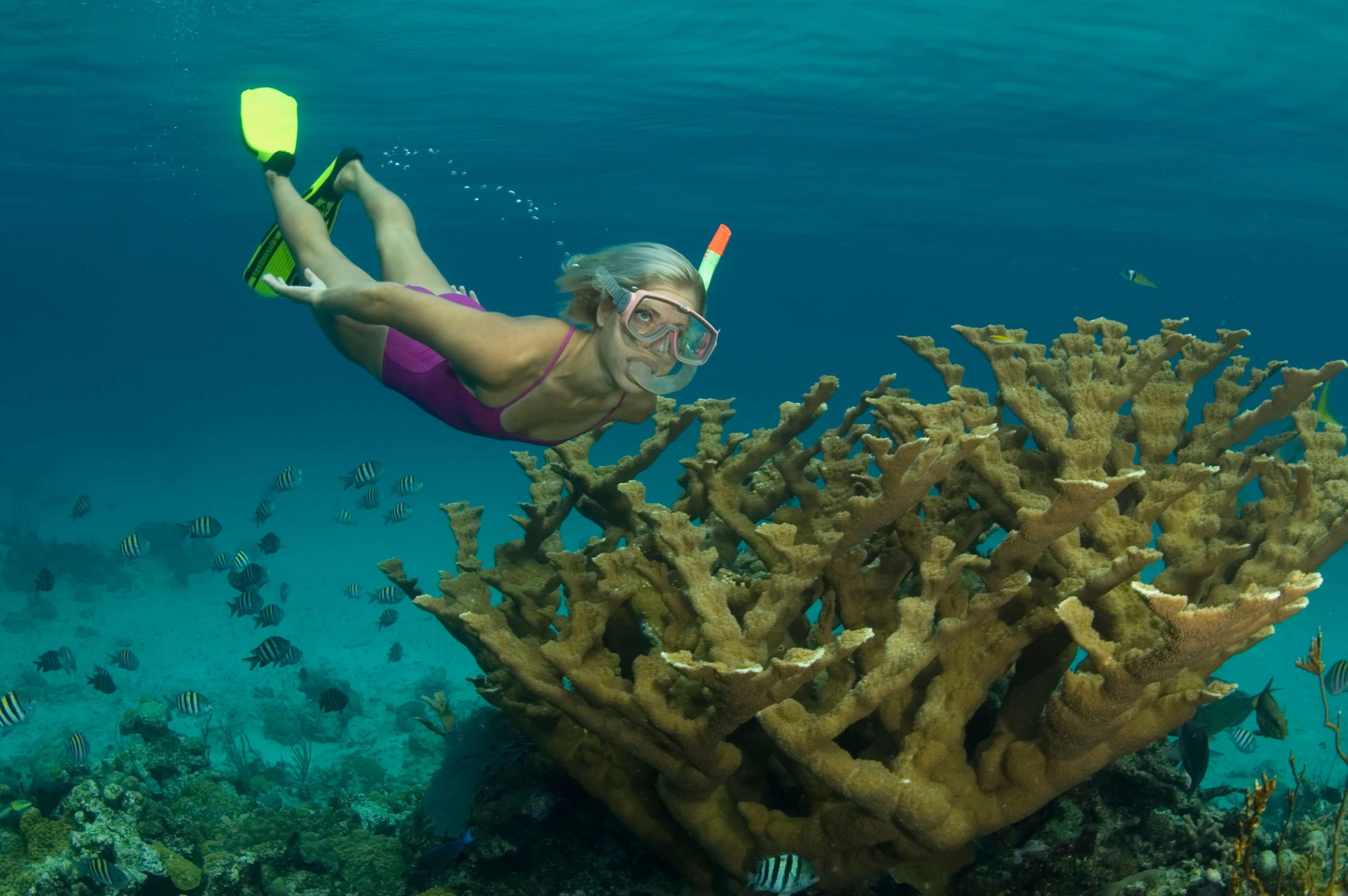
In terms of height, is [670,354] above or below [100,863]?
above

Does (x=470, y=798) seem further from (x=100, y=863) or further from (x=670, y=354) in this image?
(x=670, y=354)

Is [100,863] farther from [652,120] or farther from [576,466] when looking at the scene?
[652,120]

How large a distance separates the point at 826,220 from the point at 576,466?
37.3 metres

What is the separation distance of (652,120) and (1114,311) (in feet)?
240

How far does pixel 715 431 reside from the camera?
496 centimetres

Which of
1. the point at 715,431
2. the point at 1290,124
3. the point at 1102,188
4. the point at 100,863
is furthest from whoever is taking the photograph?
the point at 1102,188

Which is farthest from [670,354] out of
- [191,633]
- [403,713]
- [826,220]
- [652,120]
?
[826,220]

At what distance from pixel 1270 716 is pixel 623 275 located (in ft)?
18.8

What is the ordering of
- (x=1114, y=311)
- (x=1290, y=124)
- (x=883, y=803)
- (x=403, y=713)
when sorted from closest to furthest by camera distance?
(x=883, y=803), (x=403, y=713), (x=1290, y=124), (x=1114, y=311)

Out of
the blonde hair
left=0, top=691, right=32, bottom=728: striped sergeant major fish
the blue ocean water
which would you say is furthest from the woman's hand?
the blue ocean water

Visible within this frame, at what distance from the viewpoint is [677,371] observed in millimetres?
4348

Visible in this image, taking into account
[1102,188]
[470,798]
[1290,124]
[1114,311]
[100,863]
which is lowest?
[100,863]

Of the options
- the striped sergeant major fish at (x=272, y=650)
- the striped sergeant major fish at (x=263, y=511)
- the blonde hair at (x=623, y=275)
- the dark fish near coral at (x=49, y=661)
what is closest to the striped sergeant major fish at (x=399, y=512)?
the striped sergeant major fish at (x=263, y=511)

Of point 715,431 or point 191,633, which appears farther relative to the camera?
point 191,633
